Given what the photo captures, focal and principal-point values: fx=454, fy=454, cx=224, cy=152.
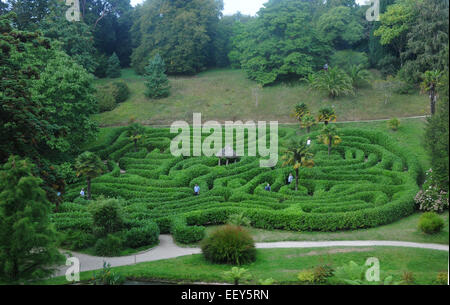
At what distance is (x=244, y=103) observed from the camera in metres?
56.3

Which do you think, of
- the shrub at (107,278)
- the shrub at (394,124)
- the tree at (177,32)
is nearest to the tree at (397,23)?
the shrub at (394,124)

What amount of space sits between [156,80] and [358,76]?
83.0 feet

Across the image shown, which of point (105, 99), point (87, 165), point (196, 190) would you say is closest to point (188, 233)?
point (196, 190)

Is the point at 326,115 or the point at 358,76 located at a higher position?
the point at 358,76

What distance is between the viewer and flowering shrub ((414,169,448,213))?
28875mm

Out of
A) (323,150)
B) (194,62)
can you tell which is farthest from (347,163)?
(194,62)

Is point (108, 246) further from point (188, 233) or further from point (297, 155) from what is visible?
point (297, 155)

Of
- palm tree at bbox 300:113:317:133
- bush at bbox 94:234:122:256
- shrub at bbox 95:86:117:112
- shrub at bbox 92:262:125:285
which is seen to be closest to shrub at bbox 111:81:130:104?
shrub at bbox 95:86:117:112

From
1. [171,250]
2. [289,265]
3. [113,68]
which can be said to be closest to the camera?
[289,265]

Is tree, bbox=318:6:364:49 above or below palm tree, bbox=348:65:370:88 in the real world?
above

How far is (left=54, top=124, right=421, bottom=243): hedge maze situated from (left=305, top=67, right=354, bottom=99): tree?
373 inches

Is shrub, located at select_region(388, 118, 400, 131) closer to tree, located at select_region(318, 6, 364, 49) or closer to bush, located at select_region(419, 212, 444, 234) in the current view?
tree, located at select_region(318, 6, 364, 49)
